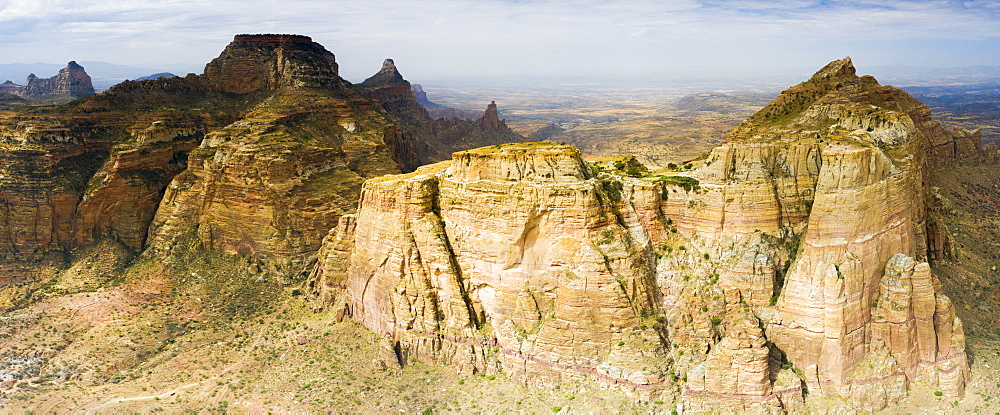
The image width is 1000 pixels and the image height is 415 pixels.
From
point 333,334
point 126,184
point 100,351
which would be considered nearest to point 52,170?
point 126,184

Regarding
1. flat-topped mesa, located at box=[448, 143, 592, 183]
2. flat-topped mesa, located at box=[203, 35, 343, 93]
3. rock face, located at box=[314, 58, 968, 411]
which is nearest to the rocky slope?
flat-topped mesa, located at box=[203, 35, 343, 93]

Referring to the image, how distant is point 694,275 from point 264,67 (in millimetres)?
65946

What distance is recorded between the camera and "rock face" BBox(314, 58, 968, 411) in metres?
34.1

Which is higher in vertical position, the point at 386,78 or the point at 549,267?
the point at 386,78

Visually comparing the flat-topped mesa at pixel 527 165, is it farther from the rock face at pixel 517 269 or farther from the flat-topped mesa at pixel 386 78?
the flat-topped mesa at pixel 386 78

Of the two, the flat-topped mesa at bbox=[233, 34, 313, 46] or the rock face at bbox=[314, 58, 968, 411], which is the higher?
the flat-topped mesa at bbox=[233, 34, 313, 46]

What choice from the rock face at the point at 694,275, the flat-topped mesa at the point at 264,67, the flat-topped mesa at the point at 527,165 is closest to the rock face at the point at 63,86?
the flat-topped mesa at the point at 264,67

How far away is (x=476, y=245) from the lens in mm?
38938

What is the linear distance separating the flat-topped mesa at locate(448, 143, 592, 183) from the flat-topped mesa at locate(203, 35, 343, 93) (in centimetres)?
4853

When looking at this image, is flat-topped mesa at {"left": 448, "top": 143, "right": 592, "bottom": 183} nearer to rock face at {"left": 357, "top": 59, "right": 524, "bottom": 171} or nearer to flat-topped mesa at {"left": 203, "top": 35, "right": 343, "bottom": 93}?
flat-topped mesa at {"left": 203, "top": 35, "right": 343, "bottom": 93}

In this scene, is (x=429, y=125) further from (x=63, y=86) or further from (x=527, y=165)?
(x=63, y=86)

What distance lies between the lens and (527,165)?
38.0 metres

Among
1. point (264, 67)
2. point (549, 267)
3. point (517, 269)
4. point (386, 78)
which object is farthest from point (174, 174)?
point (386, 78)

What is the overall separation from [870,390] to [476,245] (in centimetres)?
2404
